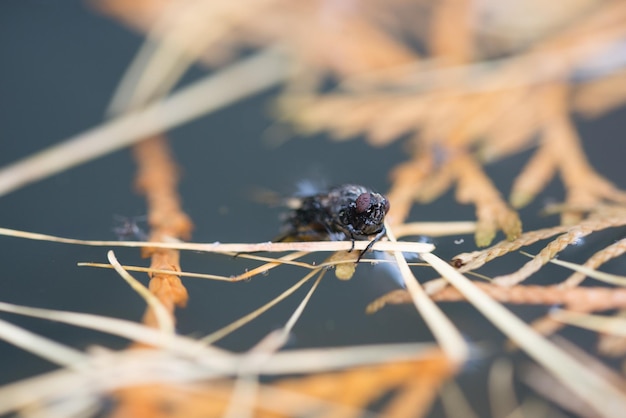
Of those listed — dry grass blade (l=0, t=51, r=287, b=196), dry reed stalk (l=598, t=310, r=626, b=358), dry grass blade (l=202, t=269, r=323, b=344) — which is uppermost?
dry grass blade (l=0, t=51, r=287, b=196)

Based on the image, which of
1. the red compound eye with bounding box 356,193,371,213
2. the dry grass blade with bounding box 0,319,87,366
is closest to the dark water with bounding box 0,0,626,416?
the dry grass blade with bounding box 0,319,87,366

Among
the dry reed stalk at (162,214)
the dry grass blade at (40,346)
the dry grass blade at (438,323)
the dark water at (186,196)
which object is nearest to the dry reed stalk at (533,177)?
the dark water at (186,196)

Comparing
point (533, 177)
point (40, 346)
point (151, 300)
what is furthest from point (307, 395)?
point (533, 177)

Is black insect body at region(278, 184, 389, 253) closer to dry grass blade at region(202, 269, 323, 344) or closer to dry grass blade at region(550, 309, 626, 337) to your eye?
dry grass blade at region(202, 269, 323, 344)

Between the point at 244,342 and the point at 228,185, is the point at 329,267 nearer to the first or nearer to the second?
the point at 244,342

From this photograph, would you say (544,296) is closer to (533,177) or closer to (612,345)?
(612,345)

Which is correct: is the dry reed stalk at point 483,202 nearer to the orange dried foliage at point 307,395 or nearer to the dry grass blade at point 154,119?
the orange dried foliage at point 307,395
